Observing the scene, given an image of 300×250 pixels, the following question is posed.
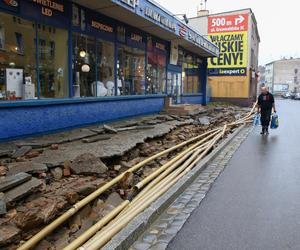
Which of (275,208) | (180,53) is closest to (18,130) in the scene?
(275,208)

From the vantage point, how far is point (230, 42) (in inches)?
1357

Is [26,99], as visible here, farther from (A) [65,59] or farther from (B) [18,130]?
(A) [65,59]

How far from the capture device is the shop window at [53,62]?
9797mm

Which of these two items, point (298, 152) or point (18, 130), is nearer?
point (18, 130)

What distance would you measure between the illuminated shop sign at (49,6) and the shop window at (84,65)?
110 cm

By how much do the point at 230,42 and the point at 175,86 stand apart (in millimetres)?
16343

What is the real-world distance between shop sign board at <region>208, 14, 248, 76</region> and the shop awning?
1531cm

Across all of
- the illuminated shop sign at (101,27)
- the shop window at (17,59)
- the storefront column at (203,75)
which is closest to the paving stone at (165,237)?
the shop window at (17,59)

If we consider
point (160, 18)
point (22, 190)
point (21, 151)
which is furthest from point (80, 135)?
point (160, 18)

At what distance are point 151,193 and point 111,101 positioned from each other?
7.95m

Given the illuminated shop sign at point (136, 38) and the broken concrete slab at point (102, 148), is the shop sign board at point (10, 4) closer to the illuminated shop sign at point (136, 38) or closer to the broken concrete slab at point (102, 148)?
A: the broken concrete slab at point (102, 148)

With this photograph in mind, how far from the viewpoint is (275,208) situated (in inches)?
202

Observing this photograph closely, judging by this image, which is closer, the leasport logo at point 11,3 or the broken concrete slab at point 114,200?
the broken concrete slab at point 114,200

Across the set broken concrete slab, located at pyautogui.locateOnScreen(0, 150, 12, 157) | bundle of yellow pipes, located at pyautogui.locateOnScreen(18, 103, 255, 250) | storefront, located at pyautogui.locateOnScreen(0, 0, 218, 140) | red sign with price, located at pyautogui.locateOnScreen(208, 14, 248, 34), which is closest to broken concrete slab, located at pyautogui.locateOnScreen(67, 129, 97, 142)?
storefront, located at pyautogui.locateOnScreen(0, 0, 218, 140)
